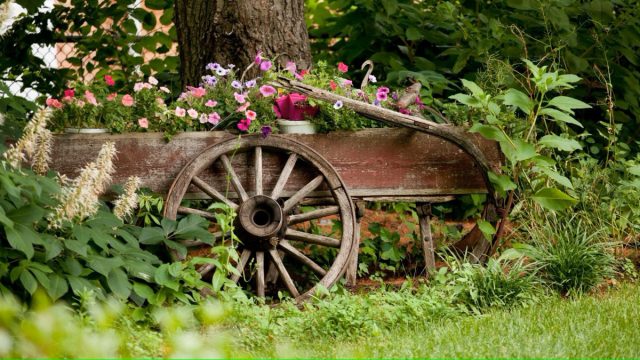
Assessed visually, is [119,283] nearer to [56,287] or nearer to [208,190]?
[56,287]

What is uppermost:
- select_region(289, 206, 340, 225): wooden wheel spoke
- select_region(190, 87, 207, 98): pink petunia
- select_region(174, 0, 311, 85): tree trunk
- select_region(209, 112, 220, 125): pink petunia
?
select_region(174, 0, 311, 85): tree trunk

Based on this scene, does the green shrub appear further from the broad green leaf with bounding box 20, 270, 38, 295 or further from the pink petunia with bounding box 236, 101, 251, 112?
the broad green leaf with bounding box 20, 270, 38, 295

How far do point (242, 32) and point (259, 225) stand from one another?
4.15 ft

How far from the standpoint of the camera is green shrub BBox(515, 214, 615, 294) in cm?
452

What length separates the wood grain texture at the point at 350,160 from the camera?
14.6ft

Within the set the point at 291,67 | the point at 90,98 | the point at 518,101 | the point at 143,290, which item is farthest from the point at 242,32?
the point at 143,290

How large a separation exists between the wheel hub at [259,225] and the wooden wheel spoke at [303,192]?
0.10 m

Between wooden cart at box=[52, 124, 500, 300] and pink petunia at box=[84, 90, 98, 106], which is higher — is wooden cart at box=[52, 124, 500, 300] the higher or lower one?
the lower one

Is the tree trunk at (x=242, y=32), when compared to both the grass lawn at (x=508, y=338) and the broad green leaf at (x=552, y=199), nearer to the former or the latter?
the broad green leaf at (x=552, y=199)

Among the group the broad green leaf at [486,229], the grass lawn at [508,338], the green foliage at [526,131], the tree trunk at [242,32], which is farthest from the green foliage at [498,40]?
the grass lawn at [508,338]

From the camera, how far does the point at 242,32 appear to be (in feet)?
16.6

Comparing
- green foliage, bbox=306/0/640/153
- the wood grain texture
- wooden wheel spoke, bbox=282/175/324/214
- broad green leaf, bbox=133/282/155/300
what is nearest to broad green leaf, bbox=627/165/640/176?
green foliage, bbox=306/0/640/153

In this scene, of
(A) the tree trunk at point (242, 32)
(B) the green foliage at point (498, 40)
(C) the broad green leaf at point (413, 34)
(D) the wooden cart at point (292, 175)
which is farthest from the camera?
(C) the broad green leaf at point (413, 34)

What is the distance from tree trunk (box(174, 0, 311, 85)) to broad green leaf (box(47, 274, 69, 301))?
77.4 inches
